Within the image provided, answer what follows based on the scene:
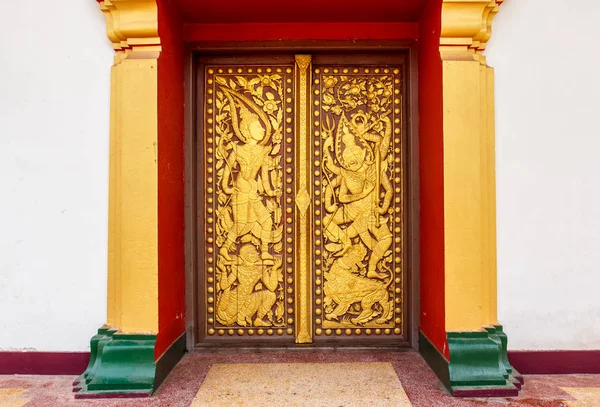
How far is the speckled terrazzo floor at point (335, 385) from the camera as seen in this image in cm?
240

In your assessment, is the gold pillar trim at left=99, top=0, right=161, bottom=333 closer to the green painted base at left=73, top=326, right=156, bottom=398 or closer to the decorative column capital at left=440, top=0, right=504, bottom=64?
the green painted base at left=73, top=326, right=156, bottom=398

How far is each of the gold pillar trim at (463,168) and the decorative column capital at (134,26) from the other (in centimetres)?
186

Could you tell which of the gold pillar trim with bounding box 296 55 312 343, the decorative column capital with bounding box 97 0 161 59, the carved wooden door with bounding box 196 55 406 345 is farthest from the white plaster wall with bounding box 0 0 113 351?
the gold pillar trim with bounding box 296 55 312 343

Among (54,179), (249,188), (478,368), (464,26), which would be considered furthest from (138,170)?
(478,368)

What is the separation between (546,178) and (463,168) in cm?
65

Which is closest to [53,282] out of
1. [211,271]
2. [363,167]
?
[211,271]

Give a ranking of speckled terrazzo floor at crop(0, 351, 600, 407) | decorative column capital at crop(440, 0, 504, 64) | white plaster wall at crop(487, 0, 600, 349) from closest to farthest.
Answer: speckled terrazzo floor at crop(0, 351, 600, 407), decorative column capital at crop(440, 0, 504, 64), white plaster wall at crop(487, 0, 600, 349)

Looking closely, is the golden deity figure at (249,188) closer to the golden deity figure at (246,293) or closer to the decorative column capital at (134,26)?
the golden deity figure at (246,293)

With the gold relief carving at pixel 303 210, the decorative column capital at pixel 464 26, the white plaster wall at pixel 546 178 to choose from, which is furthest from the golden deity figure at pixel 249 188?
the white plaster wall at pixel 546 178

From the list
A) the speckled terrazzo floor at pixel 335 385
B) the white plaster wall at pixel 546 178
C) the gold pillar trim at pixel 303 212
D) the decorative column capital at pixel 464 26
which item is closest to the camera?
the speckled terrazzo floor at pixel 335 385

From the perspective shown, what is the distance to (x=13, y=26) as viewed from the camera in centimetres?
284

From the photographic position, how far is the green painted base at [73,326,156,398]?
250cm

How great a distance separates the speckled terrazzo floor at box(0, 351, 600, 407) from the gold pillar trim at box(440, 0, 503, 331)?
43 centimetres

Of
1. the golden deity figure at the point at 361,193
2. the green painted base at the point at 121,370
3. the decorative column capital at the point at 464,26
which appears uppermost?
the decorative column capital at the point at 464,26
